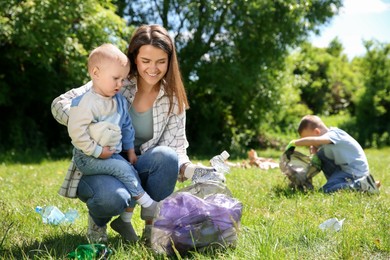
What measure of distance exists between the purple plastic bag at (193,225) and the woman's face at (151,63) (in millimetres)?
913

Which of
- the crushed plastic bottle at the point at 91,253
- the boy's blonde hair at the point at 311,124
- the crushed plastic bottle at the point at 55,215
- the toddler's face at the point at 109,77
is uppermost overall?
the toddler's face at the point at 109,77

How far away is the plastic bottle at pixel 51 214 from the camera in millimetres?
3639

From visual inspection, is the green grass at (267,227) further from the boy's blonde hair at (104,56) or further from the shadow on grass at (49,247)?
the boy's blonde hair at (104,56)

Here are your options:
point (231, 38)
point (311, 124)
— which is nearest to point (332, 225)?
point (311, 124)

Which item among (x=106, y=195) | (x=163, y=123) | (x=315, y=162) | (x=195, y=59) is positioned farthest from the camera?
(x=195, y=59)

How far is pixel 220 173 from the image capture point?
321 cm

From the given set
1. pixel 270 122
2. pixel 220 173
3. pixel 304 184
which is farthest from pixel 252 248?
pixel 270 122

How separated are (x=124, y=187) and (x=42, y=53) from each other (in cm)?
829

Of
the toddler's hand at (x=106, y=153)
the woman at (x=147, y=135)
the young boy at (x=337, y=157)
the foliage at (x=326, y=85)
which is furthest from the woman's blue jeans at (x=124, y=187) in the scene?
the foliage at (x=326, y=85)

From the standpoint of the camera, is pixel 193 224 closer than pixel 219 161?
Yes

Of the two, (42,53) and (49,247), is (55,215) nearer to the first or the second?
(49,247)

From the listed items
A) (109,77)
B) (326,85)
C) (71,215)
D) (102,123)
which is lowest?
(326,85)

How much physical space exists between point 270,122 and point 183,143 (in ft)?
43.5

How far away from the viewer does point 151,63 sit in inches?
129
